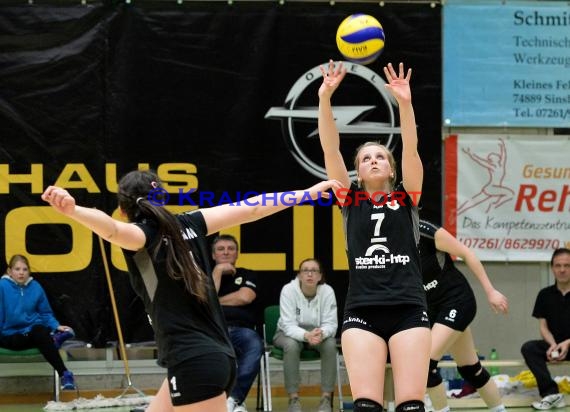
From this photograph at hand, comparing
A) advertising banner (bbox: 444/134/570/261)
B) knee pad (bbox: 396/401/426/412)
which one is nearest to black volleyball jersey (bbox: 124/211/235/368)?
knee pad (bbox: 396/401/426/412)

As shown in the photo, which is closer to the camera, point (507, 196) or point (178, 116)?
point (178, 116)

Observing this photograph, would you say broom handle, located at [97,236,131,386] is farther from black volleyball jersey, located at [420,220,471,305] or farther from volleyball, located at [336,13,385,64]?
volleyball, located at [336,13,385,64]

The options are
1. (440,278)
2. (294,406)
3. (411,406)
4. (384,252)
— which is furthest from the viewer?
(294,406)

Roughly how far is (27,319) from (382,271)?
599 centimetres

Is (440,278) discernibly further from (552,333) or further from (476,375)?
(552,333)

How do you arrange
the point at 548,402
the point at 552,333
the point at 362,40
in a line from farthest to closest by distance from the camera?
the point at 552,333 < the point at 548,402 < the point at 362,40

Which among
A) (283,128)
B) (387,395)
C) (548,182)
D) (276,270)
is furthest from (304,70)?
(387,395)

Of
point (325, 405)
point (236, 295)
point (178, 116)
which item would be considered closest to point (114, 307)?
point (236, 295)

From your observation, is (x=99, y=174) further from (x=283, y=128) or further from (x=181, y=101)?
(x=283, y=128)

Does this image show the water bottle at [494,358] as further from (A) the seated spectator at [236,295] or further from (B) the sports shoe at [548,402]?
(A) the seated spectator at [236,295]

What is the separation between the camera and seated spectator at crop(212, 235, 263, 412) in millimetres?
9859

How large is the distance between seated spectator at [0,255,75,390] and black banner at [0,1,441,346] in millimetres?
400

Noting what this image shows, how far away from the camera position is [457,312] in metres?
8.28

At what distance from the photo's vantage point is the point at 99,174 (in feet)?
35.9
